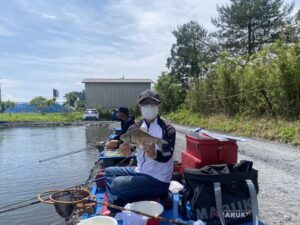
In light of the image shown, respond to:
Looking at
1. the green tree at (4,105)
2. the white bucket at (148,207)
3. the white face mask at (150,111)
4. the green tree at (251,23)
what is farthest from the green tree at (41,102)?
the white bucket at (148,207)

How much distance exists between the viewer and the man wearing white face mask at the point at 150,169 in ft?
12.7

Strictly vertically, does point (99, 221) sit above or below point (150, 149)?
below

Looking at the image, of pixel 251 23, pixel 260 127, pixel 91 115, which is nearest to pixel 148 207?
pixel 260 127

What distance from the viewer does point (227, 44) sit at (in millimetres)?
29594

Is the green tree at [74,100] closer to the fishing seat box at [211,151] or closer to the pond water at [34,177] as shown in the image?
the pond water at [34,177]

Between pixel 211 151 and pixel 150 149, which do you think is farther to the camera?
pixel 211 151

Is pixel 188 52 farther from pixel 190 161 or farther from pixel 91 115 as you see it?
pixel 190 161

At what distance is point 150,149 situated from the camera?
365 centimetres

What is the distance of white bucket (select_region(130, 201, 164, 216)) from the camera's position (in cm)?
364

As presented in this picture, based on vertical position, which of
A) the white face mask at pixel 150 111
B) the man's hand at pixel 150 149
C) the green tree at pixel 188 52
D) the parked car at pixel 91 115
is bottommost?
the parked car at pixel 91 115

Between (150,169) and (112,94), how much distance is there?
48.6m

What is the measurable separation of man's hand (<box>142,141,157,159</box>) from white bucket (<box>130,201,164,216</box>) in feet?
1.74

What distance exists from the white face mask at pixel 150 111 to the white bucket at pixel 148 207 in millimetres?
1011

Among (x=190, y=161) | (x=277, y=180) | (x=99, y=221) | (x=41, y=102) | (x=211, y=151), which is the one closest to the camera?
(x=99, y=221)
